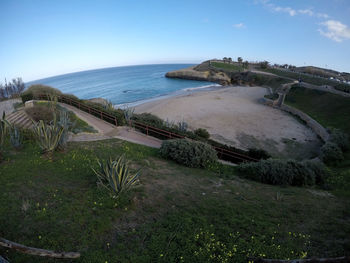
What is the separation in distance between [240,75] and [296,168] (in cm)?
6220

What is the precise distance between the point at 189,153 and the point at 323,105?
2372 cm

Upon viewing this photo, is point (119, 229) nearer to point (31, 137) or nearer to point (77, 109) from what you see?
point (31, 137)

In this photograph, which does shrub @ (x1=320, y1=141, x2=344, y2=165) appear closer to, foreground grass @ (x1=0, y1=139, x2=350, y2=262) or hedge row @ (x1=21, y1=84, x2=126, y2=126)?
foreground grass @ (x1=0, y1=139, x2=350, y2=262)

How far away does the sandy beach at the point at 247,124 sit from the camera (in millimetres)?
16406

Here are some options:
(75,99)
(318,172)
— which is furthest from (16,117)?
(318,172)

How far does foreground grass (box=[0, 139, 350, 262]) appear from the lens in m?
3.80

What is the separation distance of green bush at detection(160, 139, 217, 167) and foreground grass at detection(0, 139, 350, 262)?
161 centimetres

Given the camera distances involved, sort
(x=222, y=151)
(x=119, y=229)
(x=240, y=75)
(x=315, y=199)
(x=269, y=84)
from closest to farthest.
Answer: (x=119, y=229), (x=315, y=199), (x=222, y=151), (x=269, y=84), (x=240, y=75)

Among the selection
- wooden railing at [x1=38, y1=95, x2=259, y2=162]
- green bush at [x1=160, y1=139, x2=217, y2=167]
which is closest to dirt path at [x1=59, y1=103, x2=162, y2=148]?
wooden railing at [x1=38, y1=95, x2=259, y2=162]

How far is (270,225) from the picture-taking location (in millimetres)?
4598

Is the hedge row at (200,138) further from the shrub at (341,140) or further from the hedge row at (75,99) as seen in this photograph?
the shrub at (341,140)

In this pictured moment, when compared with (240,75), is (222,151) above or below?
below

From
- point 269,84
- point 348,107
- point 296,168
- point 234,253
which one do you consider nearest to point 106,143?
point 234,253

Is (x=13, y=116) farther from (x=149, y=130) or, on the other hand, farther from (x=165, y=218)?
(x=165, y=218)
